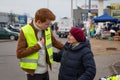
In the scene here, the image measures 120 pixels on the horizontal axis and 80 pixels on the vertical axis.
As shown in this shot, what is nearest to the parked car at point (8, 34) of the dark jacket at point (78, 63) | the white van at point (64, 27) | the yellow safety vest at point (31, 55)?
the white van at point (64, 27)

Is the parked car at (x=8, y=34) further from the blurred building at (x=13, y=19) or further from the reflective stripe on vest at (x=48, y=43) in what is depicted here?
the blurred building at (x=13, y=19)

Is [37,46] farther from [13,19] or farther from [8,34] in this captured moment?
[13,19]

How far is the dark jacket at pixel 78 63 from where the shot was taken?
4.92 meters

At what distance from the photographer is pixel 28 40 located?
17.3 ft

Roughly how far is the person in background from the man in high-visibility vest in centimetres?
35

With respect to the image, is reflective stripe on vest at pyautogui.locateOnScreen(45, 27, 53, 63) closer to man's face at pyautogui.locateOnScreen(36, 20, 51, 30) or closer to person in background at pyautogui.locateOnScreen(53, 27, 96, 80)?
man's face at pyautogui.locateOnScreen(36, 20, 51, 30)

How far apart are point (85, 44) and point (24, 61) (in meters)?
0.89

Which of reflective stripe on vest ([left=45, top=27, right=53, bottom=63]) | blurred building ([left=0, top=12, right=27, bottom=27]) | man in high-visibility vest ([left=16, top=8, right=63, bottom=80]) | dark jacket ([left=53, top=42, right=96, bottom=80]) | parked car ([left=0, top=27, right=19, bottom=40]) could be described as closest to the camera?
dark jacket ([left=53, top=42, right=96, bottom=80])

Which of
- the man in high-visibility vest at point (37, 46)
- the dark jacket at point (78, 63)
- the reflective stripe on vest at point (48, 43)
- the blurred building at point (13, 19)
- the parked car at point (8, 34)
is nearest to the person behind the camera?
the dark jacket at point (78, 63)

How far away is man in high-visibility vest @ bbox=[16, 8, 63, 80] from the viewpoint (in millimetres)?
5207

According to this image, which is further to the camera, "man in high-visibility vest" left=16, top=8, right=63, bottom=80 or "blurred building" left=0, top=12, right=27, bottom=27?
"blurred building" left=0, top=12, right=27, bottom=27

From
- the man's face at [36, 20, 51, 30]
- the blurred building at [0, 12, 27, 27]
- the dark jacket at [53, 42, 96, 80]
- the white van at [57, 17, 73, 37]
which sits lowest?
the blurred building at [0, 12, 27, 27]

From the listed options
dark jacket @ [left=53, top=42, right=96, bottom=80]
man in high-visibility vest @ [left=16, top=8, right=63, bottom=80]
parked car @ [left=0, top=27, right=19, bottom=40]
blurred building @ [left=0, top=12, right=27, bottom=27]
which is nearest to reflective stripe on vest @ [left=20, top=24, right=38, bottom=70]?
man in high-visibility vest @ [left=16, top=8, right=63, bottom=80]

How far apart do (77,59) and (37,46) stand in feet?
1.89
